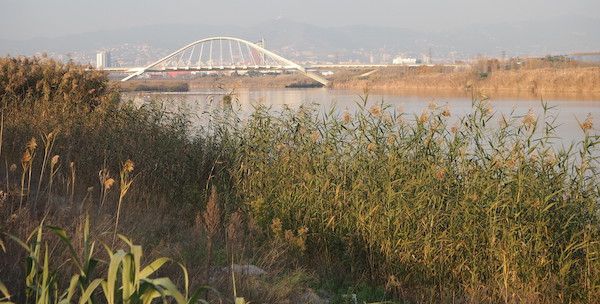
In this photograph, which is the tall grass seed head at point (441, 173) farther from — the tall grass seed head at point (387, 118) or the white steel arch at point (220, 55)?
the white steel arch at point (220, 55)

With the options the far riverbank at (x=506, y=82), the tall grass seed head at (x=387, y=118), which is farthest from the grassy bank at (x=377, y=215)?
the far riverbank at (x=506, y=82)

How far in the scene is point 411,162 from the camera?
17.0 feet

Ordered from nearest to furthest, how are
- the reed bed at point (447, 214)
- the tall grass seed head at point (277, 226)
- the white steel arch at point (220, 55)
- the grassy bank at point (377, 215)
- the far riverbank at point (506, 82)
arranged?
the grassy bank at point (377, 215) < the reed bed at point (447, 214) < the tall grass seed head at point (277, 226) < the far riverbank at point (506, 82) < the white steel arch at point (220, 55)

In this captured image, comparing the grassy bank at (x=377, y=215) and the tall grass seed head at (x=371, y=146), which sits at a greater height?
the tall grass seed head at (x=371, y=146)

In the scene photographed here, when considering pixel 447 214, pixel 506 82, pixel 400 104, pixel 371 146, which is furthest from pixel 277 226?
pixel 506 82

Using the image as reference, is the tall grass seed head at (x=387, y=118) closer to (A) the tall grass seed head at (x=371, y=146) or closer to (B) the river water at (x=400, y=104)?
(B) the river water at (x=400, y=104)

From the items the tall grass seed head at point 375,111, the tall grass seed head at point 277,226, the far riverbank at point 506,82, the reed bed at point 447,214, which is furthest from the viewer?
the far riverbank at point 506,82

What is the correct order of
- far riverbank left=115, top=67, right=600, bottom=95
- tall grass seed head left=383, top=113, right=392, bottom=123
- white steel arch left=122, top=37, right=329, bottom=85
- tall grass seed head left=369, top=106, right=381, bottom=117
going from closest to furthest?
tall grass seed head left=369, top=106, right=381, bottom=117
tall grass seed head left=383, top=113, right=392, bottom=123
far riverbank left=115, top=67, right=600, bottom=95
white steel arch left=122, top=37, right=329, bottom=85

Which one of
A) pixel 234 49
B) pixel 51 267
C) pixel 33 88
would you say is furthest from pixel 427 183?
pixel 234 49

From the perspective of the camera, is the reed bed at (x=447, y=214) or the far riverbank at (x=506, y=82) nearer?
the reed bed at (x=447, y=214)

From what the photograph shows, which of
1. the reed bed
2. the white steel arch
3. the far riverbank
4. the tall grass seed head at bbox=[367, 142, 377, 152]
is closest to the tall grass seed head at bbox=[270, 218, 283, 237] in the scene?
the reed bed

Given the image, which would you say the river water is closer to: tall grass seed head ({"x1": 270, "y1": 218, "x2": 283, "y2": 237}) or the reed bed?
the reed bed

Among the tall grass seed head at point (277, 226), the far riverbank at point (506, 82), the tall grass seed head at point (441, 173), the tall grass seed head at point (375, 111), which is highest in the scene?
the far riverbank at point (506, 82)

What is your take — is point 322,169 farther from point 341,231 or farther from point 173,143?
point 173,143
